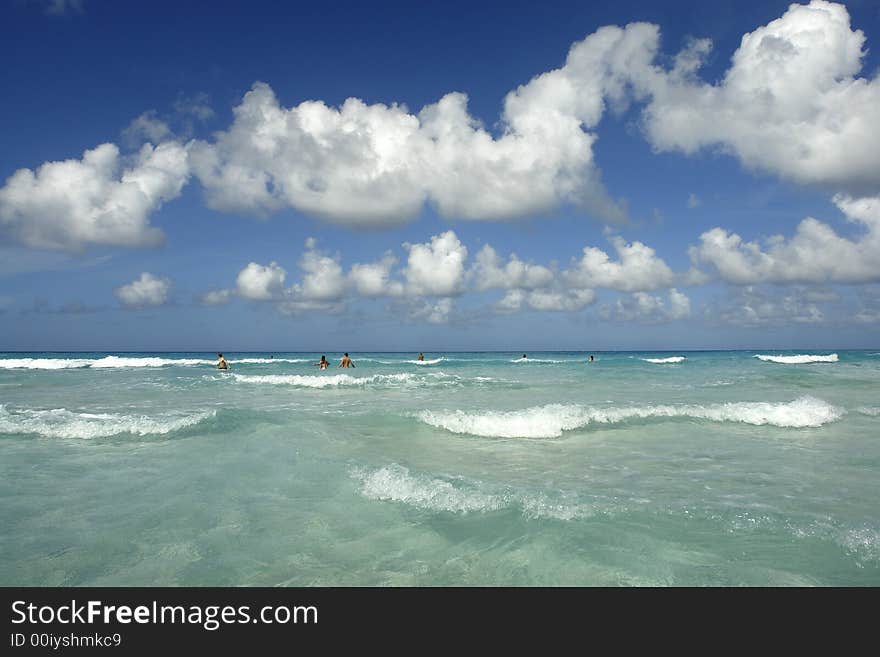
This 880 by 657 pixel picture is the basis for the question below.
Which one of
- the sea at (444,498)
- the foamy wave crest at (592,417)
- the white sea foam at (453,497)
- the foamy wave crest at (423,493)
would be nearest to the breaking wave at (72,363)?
the sea at (444,498)

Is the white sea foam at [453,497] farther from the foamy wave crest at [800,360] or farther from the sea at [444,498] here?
the foamy wave crest at [800,360]

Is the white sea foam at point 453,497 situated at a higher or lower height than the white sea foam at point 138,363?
lower

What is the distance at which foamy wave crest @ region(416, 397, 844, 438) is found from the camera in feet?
43.8

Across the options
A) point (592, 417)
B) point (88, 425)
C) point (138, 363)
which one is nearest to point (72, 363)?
point (138, 363)

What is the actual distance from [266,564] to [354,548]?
90 centimetres

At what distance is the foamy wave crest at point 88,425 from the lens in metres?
12.1

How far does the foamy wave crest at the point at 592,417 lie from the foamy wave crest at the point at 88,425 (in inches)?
256

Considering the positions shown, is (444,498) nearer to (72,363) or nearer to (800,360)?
(72,363)

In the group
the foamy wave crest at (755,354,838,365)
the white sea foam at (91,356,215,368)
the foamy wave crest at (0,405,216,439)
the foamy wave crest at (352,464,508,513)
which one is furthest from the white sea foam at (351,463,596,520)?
the foamy wave crest at (755,354,838,365)

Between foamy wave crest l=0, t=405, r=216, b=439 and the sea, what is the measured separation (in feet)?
0.24
